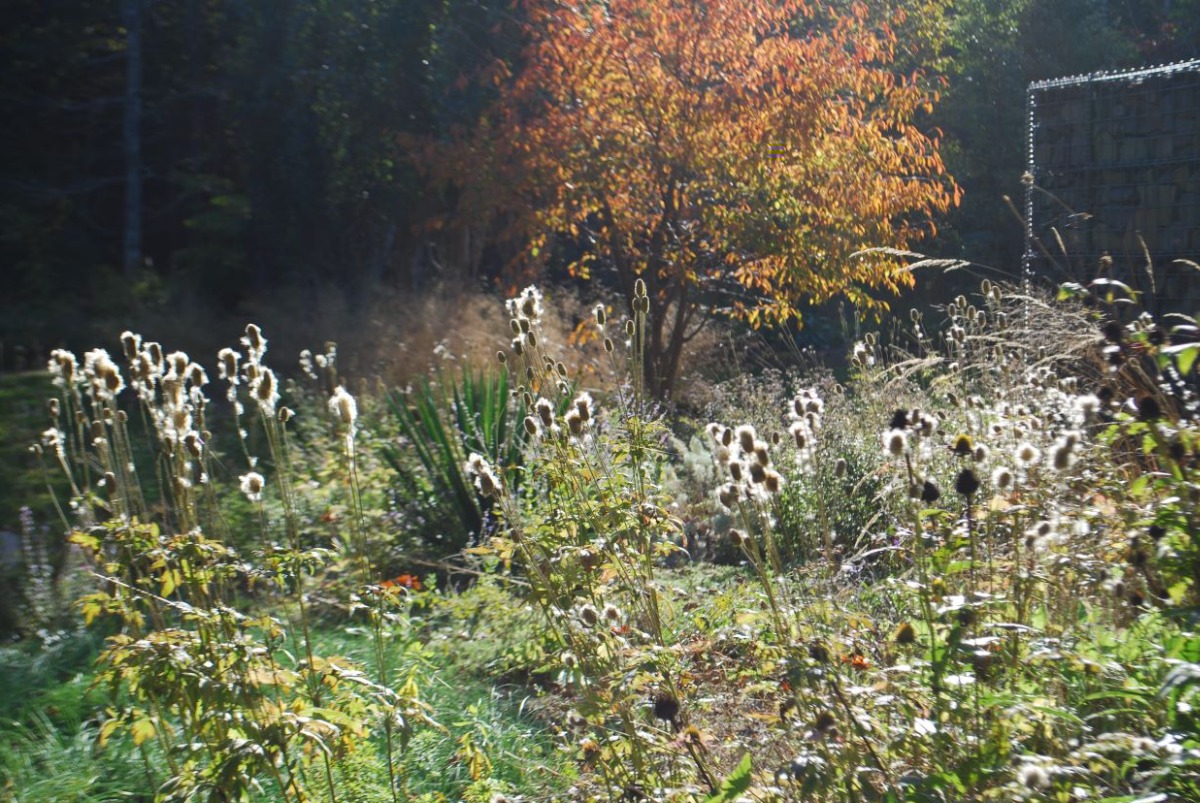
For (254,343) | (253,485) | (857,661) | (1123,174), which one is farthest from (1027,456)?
(1123,174)

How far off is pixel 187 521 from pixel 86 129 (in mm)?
16093

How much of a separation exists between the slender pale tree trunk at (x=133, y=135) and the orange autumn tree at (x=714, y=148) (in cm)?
776

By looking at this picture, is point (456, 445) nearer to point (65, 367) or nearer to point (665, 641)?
point (65, 367)

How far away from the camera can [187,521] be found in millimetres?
2834

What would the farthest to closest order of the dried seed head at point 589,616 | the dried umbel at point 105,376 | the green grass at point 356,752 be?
the green grass at point 356,752
the dried umbel at point 105,376
the dried seed head at point 589,616

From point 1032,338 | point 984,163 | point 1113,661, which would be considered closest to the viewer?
point 1113,661

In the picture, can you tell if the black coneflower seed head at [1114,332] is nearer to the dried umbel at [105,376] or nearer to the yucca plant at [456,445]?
the dried umbel at [105,376]

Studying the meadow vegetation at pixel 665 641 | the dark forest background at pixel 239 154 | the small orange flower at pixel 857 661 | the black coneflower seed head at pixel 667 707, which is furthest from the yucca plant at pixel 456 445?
the dark forest background at pixel 239 154

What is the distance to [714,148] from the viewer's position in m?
9.49

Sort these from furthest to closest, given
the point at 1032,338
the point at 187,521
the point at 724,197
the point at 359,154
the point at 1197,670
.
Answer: the point at 359,154
the point at 724,197
the point at 1032,338
the point at 187,521
the point at 1197,670

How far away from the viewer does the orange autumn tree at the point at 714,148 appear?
9273mm

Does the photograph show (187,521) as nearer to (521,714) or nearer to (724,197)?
(521,714)

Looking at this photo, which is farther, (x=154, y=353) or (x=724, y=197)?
(x=724, y=197)

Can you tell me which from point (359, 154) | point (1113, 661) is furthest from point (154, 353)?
point (359, 154)
